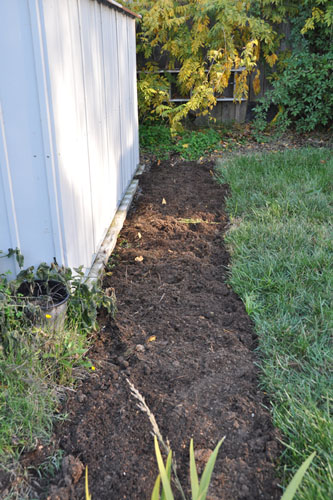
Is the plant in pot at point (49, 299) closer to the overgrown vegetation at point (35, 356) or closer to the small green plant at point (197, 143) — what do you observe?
the overgrown vegetation at point (35, 356)

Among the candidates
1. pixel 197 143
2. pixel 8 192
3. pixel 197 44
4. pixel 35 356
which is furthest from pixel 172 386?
pixel 197 44

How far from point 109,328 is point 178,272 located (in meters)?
0.84

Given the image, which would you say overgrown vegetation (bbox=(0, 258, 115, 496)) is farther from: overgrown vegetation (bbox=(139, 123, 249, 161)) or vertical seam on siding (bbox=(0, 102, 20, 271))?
overgrown vegetation (bbox=(139, 123, 249, 161))

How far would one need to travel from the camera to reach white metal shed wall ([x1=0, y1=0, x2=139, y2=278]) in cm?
217

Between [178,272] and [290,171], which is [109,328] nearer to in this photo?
[178,272]

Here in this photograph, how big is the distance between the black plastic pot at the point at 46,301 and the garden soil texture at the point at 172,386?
293 millimetres

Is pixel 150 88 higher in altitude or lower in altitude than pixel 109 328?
higher

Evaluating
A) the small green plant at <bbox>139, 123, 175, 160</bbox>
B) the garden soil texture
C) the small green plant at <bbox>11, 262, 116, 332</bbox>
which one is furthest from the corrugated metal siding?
the small green plant at <bbox>139, 123, 175, 160</bbox>

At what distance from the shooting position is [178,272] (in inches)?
133

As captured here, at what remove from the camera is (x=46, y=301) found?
7.93ft

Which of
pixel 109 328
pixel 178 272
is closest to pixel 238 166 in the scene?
pixel 178 272

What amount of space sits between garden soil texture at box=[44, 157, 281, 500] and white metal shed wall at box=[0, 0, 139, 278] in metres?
0.51

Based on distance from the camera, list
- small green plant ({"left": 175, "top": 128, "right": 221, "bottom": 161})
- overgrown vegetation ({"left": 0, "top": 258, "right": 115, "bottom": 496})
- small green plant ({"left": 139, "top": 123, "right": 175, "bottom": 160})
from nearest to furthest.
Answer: overgrown vegetation ({"left": 0, "top": 258, "right": 115, "bottom": 496}) < small green plant ({"left": 175, "top": 128, "right": 221, "bottom": 161}) < small green plant ({"left": 139, "top": 123, "right": 175, "bottom": 160})

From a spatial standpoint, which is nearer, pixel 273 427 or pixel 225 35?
pixel 273 427
